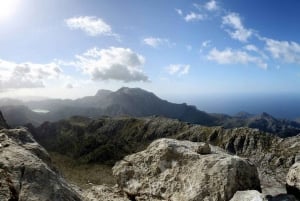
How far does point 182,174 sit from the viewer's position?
2009cm

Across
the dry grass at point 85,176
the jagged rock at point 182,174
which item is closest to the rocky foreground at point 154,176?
the jagged rock at point 182,174

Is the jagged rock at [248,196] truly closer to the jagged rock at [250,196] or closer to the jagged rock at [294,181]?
the jagged rock at [250,196]

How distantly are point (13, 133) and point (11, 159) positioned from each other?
665 centimetres

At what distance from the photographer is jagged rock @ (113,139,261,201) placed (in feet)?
59.2

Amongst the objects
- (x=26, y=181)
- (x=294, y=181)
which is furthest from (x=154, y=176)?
(x=26, y=181)

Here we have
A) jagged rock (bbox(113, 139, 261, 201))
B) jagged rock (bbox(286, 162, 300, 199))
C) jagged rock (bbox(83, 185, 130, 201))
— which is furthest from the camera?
jagged rock (bbox(83, 185, 130, 201))

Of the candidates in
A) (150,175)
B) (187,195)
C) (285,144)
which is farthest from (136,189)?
(285,144)

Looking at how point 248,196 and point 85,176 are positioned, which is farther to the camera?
point 85,176

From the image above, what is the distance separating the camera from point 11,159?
47.9 feet

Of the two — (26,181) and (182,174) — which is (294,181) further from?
(26,181)

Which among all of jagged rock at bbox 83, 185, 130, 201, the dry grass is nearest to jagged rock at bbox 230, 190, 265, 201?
jagged rock at bbox 83, 185, 130, 201

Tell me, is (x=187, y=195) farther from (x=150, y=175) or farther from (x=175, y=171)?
(x=150, y=175)

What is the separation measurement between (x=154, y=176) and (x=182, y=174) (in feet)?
7.11

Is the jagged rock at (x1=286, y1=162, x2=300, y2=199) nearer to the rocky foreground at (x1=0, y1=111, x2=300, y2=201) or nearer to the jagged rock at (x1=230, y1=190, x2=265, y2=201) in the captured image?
the rocky foreground at (x1=0, y1=111, x2=300, y2=201)
